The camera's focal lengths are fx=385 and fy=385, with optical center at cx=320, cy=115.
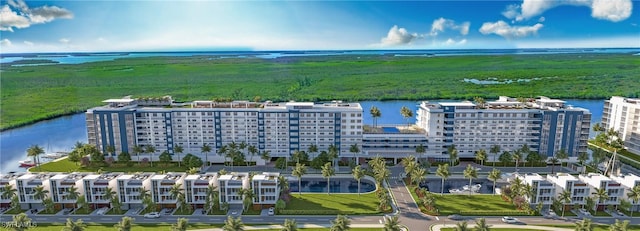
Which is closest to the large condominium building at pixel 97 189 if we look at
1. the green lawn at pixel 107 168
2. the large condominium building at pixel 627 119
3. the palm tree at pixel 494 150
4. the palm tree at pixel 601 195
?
the green lawn at pixel 107 168

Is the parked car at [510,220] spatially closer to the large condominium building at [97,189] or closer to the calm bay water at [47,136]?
the large condominium building at [97,189]

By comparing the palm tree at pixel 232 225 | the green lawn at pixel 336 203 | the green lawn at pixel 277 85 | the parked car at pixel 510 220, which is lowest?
the green lawn at pixel 336 203

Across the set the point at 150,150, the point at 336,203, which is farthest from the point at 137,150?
the point at 336,203

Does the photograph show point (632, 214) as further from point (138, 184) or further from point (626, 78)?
point (626, 78)

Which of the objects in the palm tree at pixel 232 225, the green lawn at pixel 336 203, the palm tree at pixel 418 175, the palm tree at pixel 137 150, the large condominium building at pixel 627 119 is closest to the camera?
the palm tree at pixel 232 225

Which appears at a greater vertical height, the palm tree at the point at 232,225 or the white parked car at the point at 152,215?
the palm tree at the point at 232,225

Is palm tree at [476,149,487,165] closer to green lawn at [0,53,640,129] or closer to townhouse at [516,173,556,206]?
townhouse at [516,173,556,206]

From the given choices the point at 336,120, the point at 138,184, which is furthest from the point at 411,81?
the point at 138,184

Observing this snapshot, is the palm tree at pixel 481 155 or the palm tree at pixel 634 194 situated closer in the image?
the palm tree at pixel 634 194
